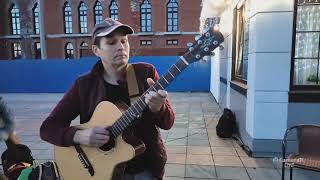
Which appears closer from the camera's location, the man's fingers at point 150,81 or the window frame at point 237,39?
the man's fingers at point 150,81

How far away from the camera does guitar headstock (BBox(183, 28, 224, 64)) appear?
1.75 meters

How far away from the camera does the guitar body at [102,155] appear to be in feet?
6.34

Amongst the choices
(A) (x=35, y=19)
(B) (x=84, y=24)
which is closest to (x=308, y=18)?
(B) (x=84, y=24)

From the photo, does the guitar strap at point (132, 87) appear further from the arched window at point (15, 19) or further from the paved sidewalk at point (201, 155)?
the arched window at point (15, 19)

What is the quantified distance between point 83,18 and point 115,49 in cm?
2873

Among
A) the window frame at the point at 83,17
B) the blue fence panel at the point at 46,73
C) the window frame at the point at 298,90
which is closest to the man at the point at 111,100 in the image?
the window frame at the point at 298,90

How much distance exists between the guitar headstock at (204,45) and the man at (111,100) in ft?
0.95

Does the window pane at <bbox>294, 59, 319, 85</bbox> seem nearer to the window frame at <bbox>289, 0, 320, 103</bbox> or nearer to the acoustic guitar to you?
the window frame at <bbox>289, 0, 320, 103</bbox>

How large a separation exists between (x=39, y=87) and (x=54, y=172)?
14043 mm

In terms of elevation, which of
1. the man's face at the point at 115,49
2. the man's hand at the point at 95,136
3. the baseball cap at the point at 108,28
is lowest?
the man's hand at the point at 95,136

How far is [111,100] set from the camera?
2037 millimetres

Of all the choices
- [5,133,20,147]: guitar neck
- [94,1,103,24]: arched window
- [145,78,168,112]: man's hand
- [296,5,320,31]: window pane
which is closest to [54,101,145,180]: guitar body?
[145,78,168,112]: man's hand

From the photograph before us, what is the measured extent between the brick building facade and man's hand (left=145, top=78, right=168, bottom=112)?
983 inches

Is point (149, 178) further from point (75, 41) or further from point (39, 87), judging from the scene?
point (75, 41)
